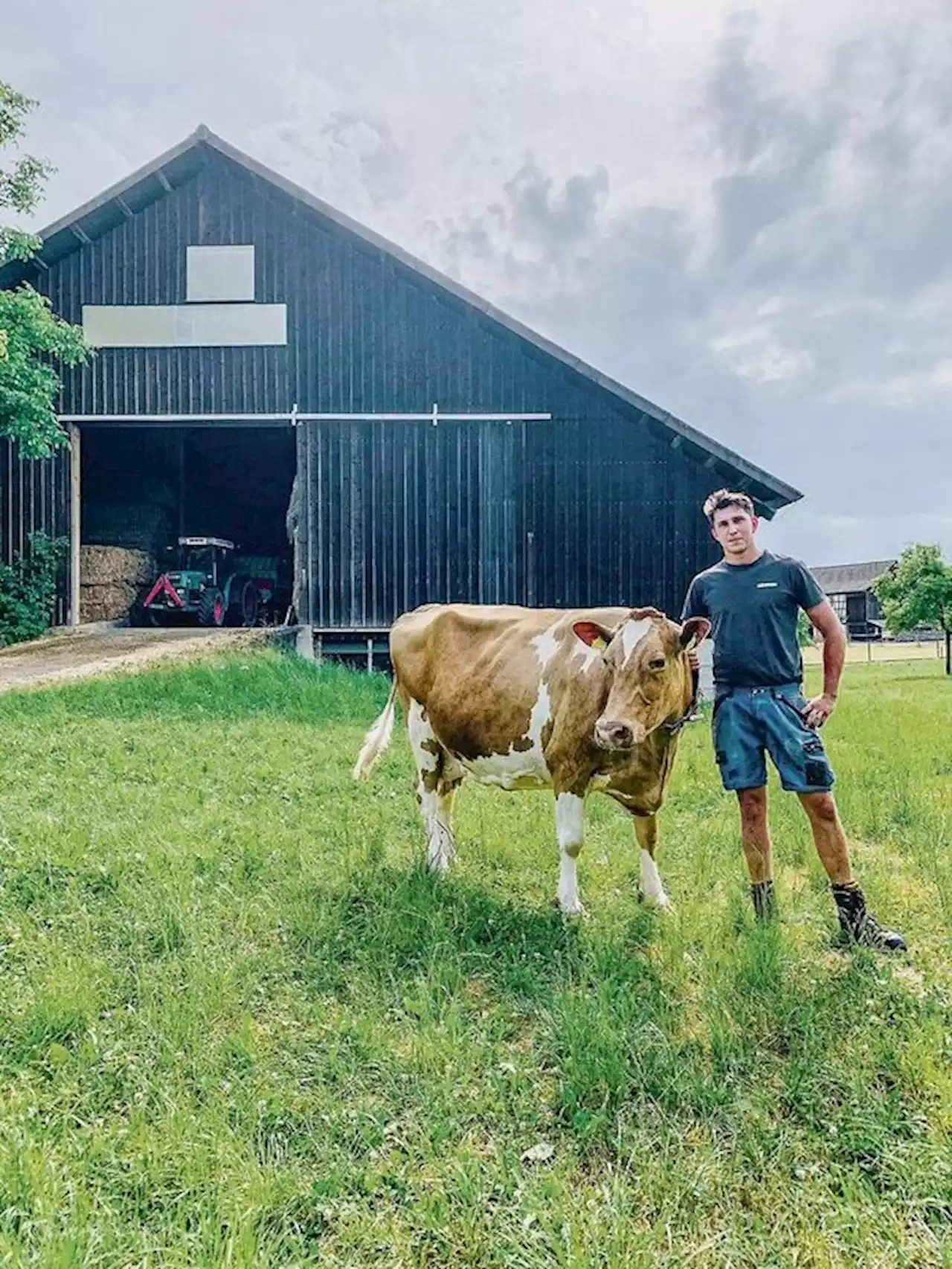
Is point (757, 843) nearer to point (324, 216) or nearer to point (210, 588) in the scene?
point (324, 216)

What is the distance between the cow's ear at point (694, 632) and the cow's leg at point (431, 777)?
194 cm

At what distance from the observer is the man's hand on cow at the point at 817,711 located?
4246mm

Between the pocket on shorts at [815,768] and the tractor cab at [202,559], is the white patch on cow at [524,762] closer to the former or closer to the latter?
the pocket on shorts at [815,768]

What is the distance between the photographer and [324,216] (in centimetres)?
1494

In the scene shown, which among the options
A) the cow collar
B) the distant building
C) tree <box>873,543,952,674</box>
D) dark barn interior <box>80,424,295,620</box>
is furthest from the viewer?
the distant building

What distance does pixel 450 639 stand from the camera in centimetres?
576

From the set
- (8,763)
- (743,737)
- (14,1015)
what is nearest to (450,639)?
(743,737)

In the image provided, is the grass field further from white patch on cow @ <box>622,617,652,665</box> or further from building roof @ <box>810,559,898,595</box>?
building roof @ <box>810,559,898,595</box>

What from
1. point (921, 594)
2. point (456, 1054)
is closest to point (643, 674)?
point (456, 1054)

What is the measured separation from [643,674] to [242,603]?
16.2m

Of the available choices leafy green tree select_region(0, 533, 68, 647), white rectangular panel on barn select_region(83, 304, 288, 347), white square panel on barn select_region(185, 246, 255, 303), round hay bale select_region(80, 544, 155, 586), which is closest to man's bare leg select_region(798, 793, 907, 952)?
white rectangular panel on barn select_region(83, 304, 288, 347)

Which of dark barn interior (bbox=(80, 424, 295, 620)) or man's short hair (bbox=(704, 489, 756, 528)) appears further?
dark barn interior (bbox=(80, 424, 295, 620))

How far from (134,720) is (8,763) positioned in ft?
7.23

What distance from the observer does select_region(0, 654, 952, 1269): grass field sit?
8.19 ft
